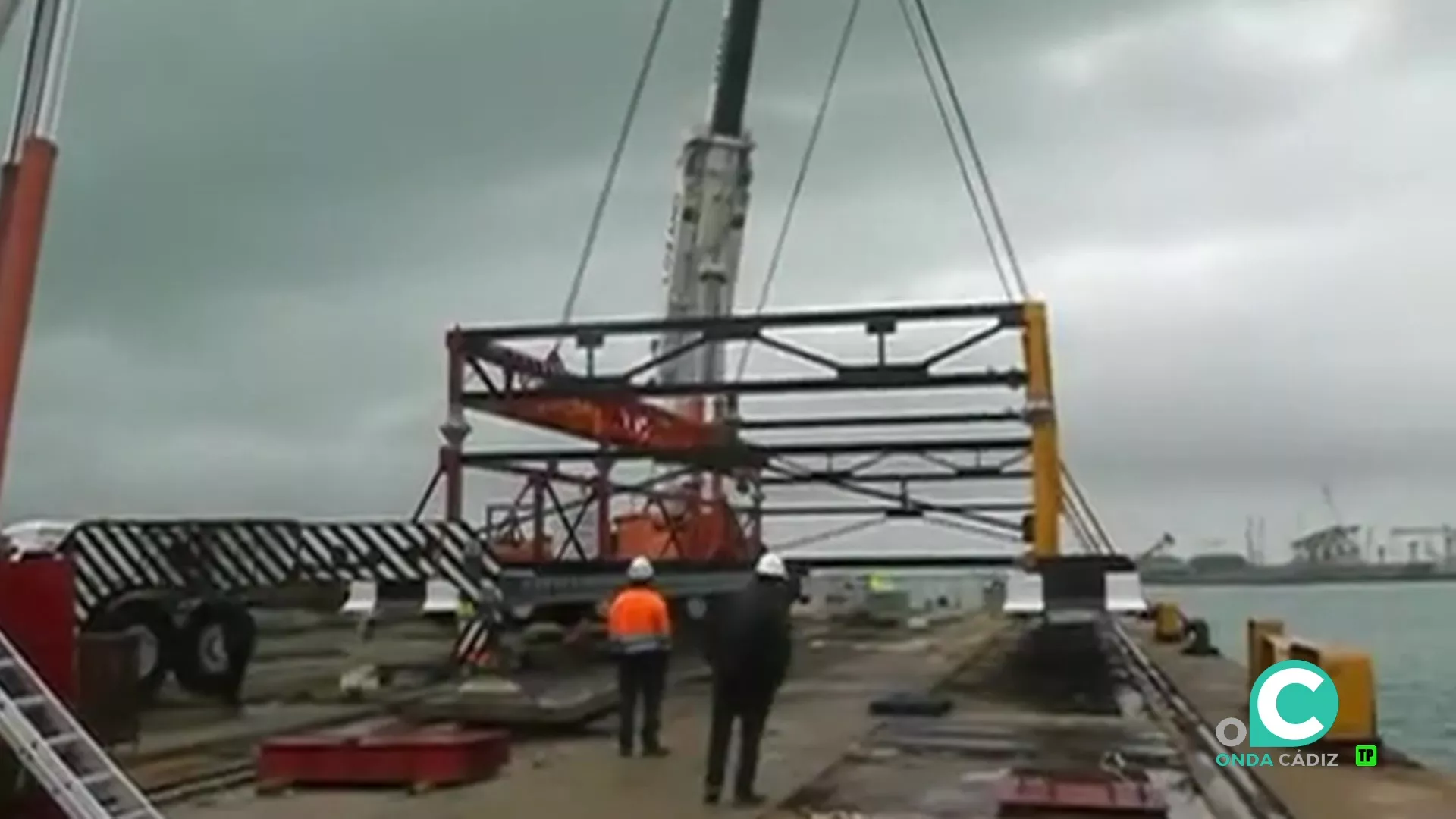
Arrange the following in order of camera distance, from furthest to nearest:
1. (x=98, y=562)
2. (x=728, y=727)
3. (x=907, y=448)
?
1. (x=907, y=448)
2. (x=98, y=562)
3. (x=728, y=727)

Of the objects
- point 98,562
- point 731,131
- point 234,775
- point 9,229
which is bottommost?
point 234,775

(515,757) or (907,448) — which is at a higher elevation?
(907,448)

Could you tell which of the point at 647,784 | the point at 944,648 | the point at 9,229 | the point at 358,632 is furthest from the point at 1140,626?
the point at 9,229

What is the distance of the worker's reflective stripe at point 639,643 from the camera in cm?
1375

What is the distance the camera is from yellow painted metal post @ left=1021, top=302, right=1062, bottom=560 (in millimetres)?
21359

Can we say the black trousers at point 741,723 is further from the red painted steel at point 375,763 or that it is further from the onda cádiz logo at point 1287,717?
the onda cádiz logo at point 1287,717

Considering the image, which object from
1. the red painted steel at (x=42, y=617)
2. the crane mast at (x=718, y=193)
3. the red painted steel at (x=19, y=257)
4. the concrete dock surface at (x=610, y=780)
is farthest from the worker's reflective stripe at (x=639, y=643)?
the crane mast at (x=718, y=193)

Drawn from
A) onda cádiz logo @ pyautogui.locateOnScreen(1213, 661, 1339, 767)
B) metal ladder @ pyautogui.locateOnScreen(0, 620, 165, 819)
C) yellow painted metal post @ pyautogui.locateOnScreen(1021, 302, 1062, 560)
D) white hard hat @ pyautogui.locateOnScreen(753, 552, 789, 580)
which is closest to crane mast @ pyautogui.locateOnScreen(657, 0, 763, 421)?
yellow painted metal post @ pyautogui.locateOnScreen(1021, 302, 1062, 560)

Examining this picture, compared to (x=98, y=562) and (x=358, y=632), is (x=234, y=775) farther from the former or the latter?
(x=358, y=632)

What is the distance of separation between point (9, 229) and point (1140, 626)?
118 ft

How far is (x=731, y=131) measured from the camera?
30578mm

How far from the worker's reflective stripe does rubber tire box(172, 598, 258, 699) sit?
7.47m

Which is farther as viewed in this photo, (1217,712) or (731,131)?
(731,131)

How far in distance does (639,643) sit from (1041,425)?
9394 millimetres
